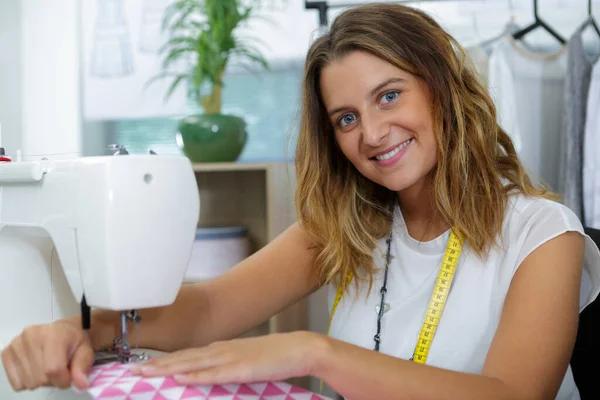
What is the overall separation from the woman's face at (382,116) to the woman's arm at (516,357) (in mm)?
310

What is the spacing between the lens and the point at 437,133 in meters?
1.42

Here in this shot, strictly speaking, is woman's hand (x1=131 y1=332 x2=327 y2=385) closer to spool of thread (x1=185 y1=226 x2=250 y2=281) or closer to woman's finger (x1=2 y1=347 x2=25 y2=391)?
woman's finger (x1=2 y1=347 x2=25 y2=391)

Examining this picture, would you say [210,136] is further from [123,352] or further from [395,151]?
[123,352]

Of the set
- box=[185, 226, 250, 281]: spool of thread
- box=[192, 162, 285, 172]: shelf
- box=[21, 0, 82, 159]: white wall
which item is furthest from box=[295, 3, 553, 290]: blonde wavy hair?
box=[21, 0, 82, 159]: white wall

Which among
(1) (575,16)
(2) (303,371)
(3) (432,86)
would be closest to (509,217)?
(3) (432,86)

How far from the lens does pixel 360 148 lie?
1.46 metres

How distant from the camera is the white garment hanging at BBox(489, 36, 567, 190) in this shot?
9.52 ft

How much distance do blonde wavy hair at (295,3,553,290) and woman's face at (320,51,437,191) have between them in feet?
0.07

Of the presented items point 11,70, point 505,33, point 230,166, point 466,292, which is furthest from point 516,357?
point 11,70

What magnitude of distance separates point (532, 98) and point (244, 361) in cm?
237

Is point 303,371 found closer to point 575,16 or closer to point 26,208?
point 26,208

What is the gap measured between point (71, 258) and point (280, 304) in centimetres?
71

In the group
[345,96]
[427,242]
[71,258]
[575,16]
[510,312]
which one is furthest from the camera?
[575,16]

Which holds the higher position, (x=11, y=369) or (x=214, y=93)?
(x=214, y=93)
